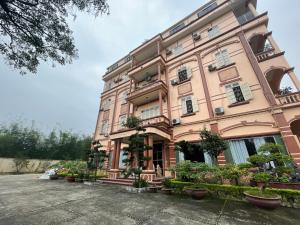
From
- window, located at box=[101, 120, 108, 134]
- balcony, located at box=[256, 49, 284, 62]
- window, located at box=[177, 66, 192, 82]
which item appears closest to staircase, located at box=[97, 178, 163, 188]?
window, located at box=[101, 120, 108, 134]

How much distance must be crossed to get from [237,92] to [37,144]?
29.7 meters

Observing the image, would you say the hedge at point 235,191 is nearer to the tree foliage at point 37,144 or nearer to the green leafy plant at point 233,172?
the green leafy plant at point 233,172

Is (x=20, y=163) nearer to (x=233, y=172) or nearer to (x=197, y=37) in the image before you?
(x=233, y=172)

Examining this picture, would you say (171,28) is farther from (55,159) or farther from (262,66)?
(55,159)

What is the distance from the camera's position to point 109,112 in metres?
17.0

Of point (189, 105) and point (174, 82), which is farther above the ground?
point (174, 82)

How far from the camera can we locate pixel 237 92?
9344 millimetres

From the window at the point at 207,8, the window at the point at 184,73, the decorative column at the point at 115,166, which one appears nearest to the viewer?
the decorative column at the point at 115,166

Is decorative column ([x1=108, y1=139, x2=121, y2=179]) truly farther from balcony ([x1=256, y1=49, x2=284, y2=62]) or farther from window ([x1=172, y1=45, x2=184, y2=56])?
balcony ([x1=256, y1=49, x2=284, y2=62])

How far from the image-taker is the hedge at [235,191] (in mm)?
5031

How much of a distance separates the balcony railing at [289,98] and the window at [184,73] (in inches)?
242

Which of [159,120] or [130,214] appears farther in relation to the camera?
[159,120]

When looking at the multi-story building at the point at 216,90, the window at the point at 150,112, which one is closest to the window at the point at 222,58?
the multi-story building at the point at 216,90

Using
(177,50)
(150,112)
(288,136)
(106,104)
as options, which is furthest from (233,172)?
(106,104)
